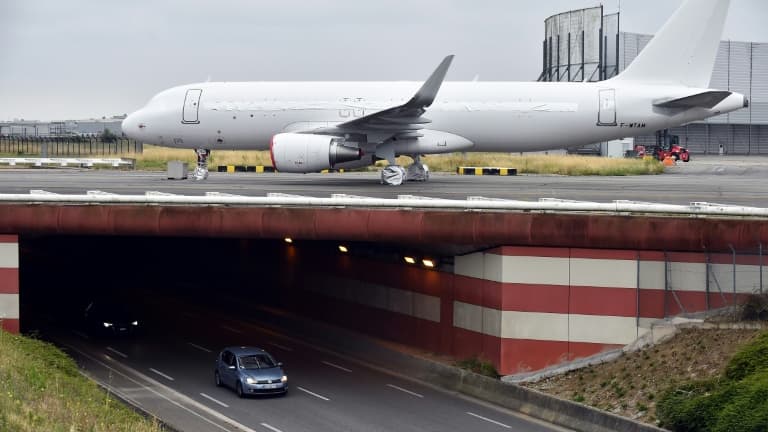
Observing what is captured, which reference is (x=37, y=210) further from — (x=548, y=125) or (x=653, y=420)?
(x=548, y=125)

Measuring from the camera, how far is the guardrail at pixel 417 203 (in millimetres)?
30391

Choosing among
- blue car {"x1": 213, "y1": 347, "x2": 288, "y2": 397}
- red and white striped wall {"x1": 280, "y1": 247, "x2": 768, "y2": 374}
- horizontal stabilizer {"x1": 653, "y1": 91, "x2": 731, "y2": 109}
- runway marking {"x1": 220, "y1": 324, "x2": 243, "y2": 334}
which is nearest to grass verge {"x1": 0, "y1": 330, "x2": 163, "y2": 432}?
blue car {"x1": 213, "y1": 347, "x2": 288, "y2": 397}

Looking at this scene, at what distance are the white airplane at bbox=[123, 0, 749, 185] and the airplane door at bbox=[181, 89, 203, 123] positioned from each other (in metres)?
0.05

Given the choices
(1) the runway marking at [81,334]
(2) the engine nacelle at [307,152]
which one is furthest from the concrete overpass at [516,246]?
(2) the engine nacelle at [307,152]

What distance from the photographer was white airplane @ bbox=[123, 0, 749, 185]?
150ft

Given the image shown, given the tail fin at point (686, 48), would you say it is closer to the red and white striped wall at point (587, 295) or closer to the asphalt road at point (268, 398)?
the red and white striped wall at point (587, 295)

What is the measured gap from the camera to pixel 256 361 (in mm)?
→ 31328

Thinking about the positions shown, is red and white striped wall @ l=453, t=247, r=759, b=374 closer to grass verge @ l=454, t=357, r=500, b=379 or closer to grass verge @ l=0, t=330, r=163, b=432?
grass verge @ l=454, t=357, r=500, b=379

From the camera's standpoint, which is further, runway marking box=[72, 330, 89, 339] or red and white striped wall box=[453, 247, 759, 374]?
runway marking box=[72, 330, 89, 339]

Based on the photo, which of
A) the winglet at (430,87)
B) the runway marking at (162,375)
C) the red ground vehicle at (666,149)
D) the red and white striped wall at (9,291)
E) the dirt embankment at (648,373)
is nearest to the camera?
the dirt embankment at (648,373)

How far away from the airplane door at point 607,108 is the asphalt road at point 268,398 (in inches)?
Result: 673

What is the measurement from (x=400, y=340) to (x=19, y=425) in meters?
19.4

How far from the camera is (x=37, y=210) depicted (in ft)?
107

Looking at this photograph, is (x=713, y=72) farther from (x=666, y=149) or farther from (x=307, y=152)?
(x=307, y=152)
